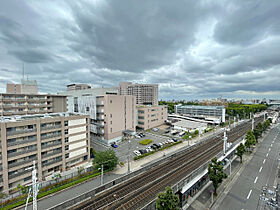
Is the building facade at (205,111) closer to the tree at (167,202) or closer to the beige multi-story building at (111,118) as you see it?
the beige multi-story building at (111,118)

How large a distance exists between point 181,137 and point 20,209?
5803 centimetres

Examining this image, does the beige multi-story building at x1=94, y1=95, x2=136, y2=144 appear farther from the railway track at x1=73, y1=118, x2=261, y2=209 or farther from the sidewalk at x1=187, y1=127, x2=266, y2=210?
the sidewalk at x1=187, y1=127, x2=266, y2=210

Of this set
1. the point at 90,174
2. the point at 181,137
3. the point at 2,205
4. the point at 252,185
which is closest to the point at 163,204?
the point at 90,174

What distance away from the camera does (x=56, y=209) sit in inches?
806

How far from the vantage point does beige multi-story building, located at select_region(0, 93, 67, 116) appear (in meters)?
51.1

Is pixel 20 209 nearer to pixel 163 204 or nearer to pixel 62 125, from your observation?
pixel 62 125

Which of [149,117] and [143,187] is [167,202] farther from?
[149,117]

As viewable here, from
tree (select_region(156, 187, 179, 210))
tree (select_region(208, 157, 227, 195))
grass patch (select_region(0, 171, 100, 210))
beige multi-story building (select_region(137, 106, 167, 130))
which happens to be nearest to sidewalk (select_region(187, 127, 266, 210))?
tree (select_region(208, 157, 227, 195))

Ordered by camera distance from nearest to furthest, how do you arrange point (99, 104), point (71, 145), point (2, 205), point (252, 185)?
point (2, 205), point (252, 185), point (71, 145), point (99, 104)

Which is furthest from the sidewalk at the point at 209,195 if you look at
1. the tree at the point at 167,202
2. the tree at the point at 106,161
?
the tree at the point at 106,161

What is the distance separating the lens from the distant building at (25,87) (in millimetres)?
74725

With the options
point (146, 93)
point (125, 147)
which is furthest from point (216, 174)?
point (146, 93)

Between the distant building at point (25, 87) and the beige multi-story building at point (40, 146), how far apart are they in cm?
5710

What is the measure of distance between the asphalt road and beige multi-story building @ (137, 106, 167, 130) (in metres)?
45.5
